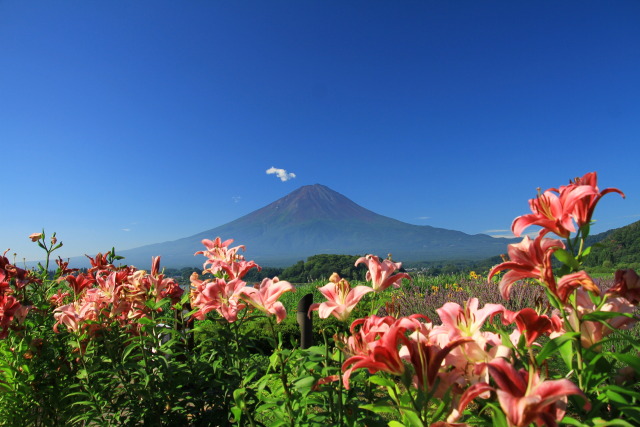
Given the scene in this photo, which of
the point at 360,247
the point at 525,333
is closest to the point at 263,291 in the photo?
the point at 525,333

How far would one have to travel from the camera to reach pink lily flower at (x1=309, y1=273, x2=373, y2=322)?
1.09 metres

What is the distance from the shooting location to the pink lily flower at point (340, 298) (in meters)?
1.09

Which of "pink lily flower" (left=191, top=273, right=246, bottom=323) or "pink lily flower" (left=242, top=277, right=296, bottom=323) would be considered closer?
"pink lily flower" (left=242, top=277, right=296, bottom=323)

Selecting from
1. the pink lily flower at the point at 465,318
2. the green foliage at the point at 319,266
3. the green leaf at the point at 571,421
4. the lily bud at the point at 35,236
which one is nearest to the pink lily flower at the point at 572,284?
the pink lily flower at the point at 465,318

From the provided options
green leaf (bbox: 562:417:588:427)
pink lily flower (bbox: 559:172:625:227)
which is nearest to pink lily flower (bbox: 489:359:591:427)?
green leaf (bbox: 562:417:588:427)

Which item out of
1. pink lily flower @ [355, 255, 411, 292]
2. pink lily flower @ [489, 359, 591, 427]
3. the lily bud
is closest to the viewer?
pink lily flower @ [489, 359, 591, 427]

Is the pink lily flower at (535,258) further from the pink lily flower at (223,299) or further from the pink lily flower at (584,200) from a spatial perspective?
the pink lily flower at (223,299)

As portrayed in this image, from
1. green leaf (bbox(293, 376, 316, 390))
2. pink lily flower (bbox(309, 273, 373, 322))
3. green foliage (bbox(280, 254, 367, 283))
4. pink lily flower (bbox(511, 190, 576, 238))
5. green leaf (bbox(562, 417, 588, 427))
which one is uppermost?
pink lily flower (bbox(511, 190, 576, 238))

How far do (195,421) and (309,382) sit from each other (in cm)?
101

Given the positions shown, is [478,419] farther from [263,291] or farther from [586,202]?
[263,291]

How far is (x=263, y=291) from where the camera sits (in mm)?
1211

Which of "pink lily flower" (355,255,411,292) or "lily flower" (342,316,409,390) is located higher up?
"pink lily flower" (355,255,411,292)

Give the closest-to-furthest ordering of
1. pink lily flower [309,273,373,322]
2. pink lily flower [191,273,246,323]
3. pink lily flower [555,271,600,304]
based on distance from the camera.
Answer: pink lily flower [555,271,600,304], pink lily flower [309,273,373,322], pink lily flower [191,273,246,323]

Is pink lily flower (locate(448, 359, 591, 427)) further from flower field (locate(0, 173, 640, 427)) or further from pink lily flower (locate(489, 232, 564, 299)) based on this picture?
pink lily flower (locate(489, 232, 564, 299))
